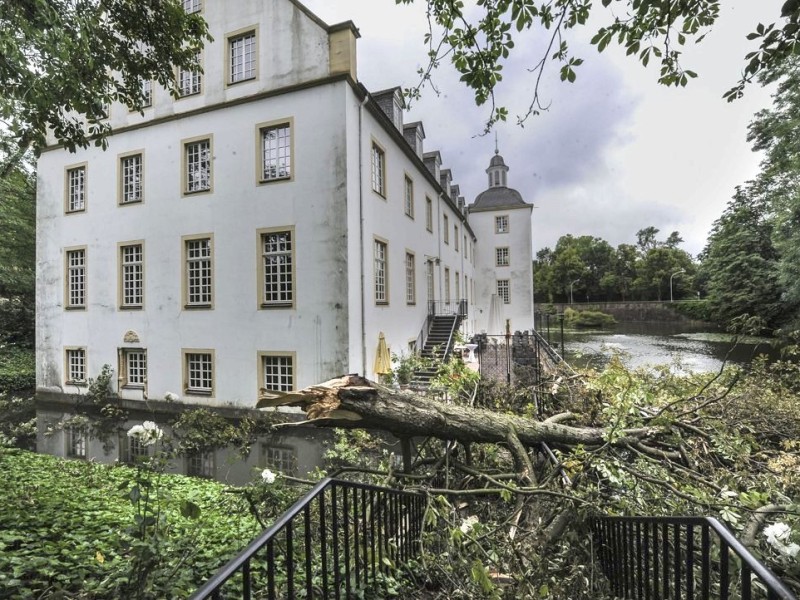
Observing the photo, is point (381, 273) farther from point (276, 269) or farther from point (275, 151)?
point (275, 151)

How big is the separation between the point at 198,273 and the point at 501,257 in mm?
24833

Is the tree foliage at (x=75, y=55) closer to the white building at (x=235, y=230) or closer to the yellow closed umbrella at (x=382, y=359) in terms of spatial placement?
the white building at (x=235, y=230)

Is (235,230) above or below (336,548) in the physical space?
above

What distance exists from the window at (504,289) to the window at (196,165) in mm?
24504

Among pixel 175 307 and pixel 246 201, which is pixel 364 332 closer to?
pixel 246 201

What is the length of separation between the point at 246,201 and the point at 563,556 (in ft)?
37.4

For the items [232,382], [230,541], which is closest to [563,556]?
[230,541]

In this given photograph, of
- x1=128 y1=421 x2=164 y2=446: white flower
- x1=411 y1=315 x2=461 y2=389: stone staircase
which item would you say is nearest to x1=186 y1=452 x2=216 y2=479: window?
x1=128 y1=421 x2=164 y2=446: white flower

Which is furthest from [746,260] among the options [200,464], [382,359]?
[200,464]

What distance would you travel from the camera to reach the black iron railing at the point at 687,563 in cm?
119

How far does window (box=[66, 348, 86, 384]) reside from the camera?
13469 mm

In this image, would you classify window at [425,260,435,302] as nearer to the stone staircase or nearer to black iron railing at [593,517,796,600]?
the stone staircase

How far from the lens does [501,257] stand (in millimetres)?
31797

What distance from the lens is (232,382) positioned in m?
11.2
